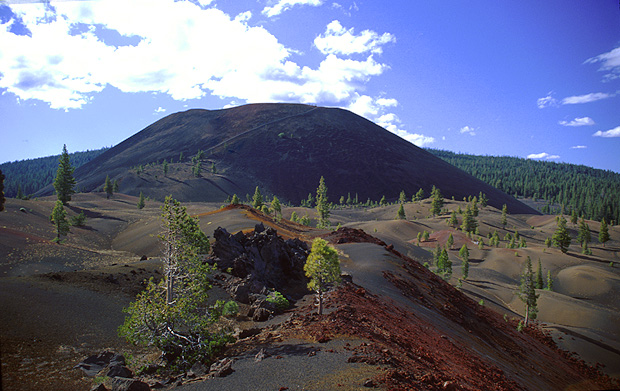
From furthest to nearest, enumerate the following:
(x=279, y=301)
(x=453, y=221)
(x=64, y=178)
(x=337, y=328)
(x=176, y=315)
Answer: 1. (x=453, y=221)
2. (x=64, y=178)
3. (x=279, y=301)
4. (x=337, y=328)
5. (x=176, y=315)

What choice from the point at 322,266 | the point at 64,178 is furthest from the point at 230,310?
the point at 64,178

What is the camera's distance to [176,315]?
13.7 metres

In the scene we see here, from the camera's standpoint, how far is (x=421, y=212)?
130000 mm

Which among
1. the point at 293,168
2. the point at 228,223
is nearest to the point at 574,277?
the point at 228,223

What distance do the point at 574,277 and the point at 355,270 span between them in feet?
190

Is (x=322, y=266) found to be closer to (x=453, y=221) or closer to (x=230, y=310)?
(x=230, y=310)

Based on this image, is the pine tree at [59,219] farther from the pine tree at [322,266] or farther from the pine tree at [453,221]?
the pine tree at [453,221]

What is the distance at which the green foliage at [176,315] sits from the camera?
13.3 m

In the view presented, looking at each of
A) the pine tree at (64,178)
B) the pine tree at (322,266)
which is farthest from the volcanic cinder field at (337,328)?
the pine tree at (64,178)

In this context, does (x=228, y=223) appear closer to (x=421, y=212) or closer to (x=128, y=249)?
(x=128, y=249)

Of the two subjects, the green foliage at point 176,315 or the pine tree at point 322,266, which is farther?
the pine tree at point 322,266

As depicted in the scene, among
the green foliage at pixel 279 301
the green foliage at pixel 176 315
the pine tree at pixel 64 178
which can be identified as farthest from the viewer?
the pine tree at pixel 64 178

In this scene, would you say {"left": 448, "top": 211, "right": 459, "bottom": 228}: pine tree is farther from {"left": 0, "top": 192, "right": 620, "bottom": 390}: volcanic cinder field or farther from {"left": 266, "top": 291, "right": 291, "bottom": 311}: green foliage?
{"left": 266, "top": 291, "right": 291, "bottom": 311}: green foliage

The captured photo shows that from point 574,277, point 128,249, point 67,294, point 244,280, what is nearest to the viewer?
point 67,294
